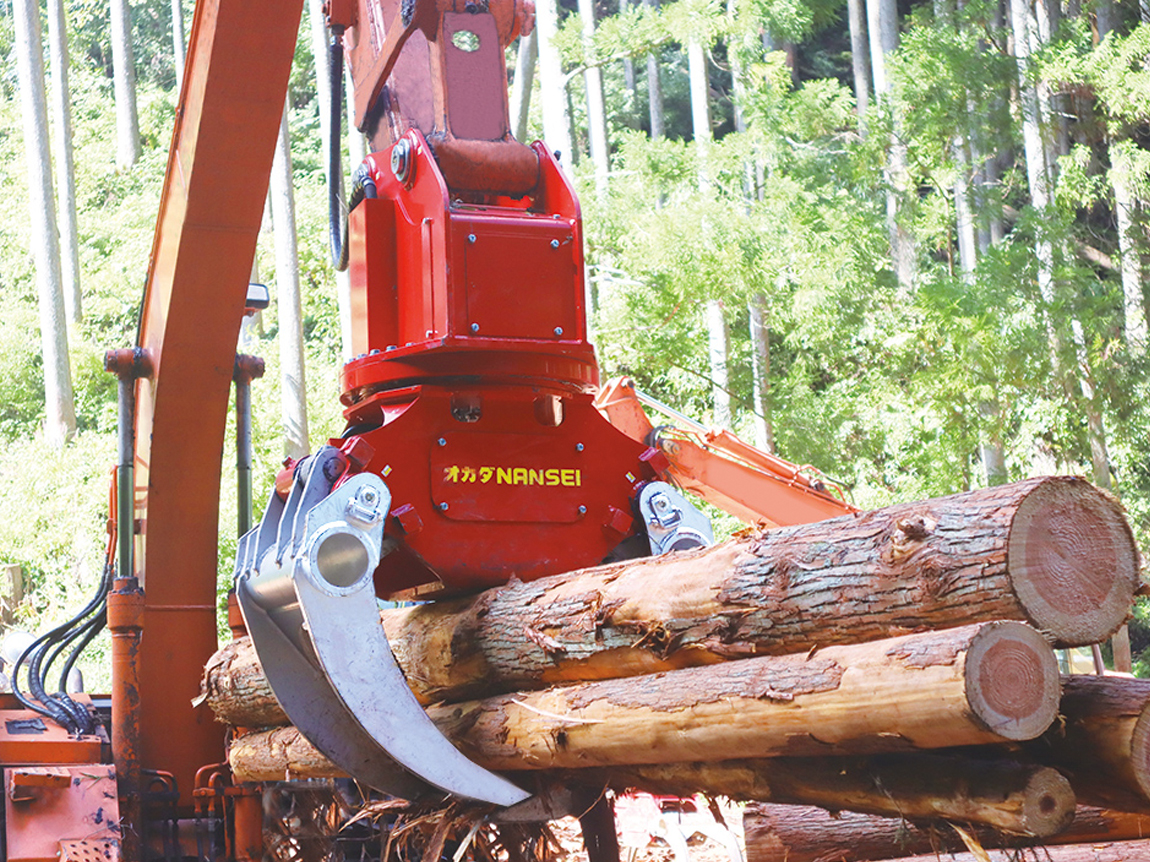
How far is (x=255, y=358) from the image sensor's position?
21.8ft

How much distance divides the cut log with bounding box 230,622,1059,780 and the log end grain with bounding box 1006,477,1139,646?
0.44 feet

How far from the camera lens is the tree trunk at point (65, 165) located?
23331mm

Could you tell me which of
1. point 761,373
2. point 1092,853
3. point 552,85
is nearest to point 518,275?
point 1092,853

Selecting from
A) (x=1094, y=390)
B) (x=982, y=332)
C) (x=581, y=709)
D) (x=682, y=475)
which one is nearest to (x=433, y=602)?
(x=581, y=709)

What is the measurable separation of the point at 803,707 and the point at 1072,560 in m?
0.68

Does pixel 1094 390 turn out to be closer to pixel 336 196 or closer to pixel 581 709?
pixel 336 196

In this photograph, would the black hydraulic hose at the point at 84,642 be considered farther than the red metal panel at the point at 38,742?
Yes

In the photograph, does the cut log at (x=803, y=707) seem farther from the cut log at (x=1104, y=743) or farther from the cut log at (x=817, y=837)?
the cut log at (x=817, y=837)

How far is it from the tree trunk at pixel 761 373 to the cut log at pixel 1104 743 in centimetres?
1280

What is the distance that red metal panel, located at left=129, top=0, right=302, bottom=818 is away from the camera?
540 centimetres

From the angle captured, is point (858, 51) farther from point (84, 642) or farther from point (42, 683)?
point (42, 683)

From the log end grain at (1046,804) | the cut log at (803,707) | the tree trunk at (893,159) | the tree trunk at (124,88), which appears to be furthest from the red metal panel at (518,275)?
the tree trunk at (124,88)

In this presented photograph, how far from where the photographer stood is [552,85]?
17438 millimetres

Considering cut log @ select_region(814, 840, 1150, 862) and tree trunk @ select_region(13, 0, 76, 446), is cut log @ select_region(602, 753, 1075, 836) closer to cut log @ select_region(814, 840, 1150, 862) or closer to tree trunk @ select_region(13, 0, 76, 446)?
cut log @ select_region(814, 840, 1150, 862)
